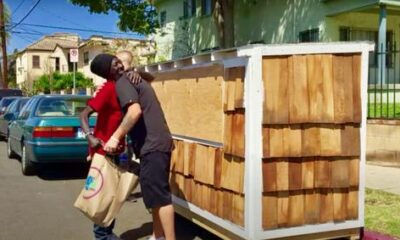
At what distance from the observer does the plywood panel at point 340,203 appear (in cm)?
517

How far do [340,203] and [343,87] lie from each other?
1.09m

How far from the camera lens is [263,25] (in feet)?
63.2

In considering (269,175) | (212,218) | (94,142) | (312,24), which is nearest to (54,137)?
(94,142)

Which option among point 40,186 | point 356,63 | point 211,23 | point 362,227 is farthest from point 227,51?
point 211,23

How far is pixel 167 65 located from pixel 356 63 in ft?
8.03

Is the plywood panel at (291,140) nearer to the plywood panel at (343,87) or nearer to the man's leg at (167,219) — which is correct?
the plywood panel at (343,87)

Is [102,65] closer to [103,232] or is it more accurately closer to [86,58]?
[103,232]

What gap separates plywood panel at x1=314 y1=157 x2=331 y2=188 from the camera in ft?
16.6

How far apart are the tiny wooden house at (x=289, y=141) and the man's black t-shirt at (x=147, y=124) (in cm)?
60

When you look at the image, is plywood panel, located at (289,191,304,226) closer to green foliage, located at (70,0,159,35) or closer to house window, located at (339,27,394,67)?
house window, located at (339,27,394,67)

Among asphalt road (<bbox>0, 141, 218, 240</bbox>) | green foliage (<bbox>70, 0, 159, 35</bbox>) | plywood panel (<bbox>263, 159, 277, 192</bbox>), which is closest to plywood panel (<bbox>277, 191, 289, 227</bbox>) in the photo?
plywood panel (<bbox>263, 159, 277, 192</bbox>)

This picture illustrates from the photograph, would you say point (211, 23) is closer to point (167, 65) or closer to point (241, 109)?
point (167, 65)

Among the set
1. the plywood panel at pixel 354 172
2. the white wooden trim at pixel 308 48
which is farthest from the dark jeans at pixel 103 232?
the plywood panel at pixel 354 172

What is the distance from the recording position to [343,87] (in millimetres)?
5031
